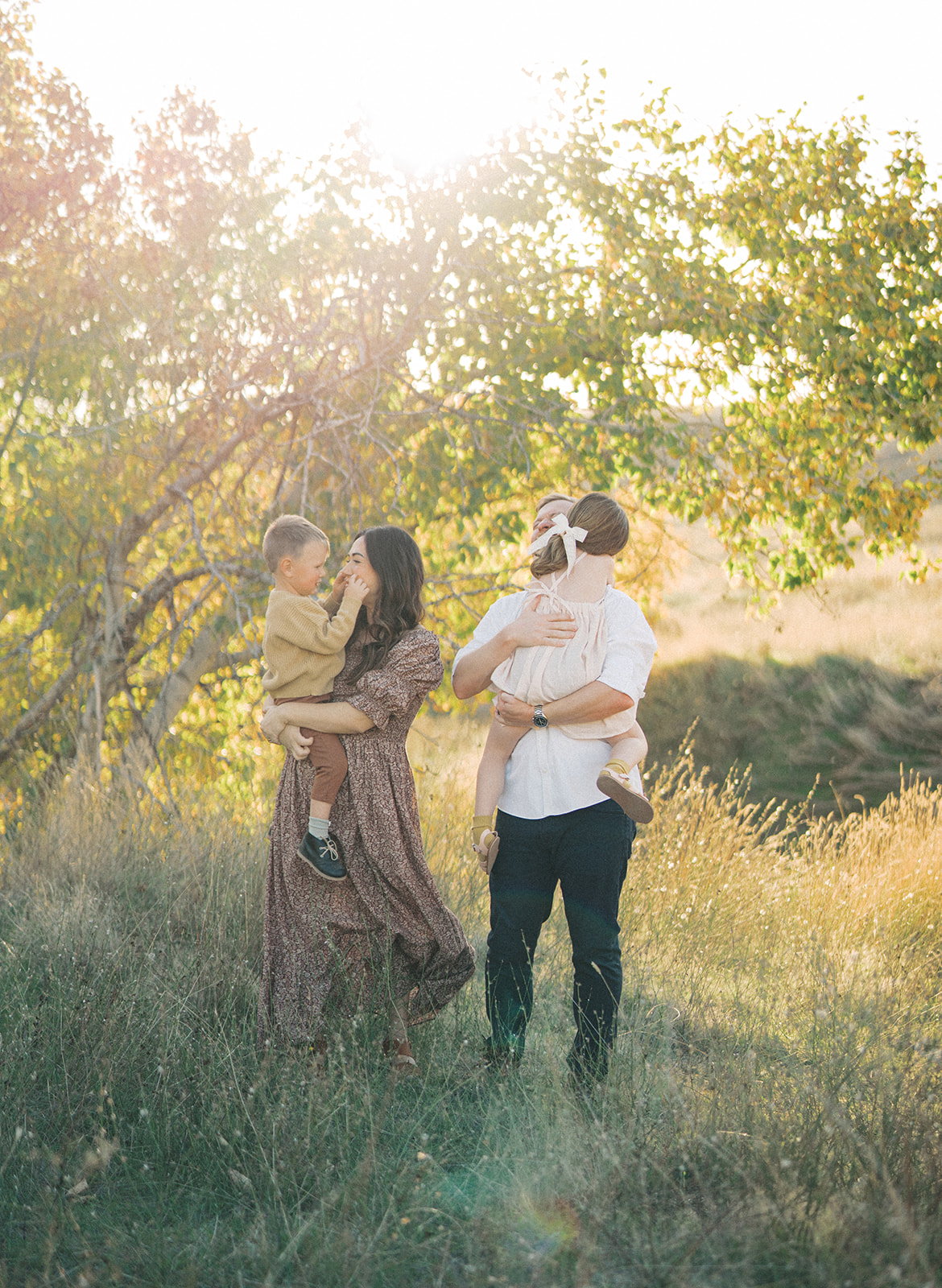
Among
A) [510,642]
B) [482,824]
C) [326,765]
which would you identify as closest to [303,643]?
[326,765]

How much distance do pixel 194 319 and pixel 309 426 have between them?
0.98 metres

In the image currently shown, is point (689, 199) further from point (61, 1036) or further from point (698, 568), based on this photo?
point (698, 568)

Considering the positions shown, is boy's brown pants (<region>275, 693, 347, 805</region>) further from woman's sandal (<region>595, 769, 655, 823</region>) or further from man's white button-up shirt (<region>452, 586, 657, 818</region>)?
woman's sandal (<region>595, 769, 655, 823</region>)

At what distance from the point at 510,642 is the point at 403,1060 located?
1237 millimetres

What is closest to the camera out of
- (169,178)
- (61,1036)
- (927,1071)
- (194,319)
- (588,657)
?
(927,1071)

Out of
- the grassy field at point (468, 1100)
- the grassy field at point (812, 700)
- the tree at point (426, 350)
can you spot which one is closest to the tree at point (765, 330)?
the tree at point (426, 350)

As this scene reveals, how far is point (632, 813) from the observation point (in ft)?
9.09

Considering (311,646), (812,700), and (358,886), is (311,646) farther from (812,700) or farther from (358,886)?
(812,700)

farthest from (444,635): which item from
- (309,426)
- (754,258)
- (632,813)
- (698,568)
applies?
(698,568)

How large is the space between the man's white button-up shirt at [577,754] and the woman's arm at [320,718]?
0.46 meters

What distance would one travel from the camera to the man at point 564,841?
A: 9.44 ft

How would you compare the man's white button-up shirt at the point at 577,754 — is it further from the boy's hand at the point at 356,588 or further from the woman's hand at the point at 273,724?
the woman's hand at the point at 273,724

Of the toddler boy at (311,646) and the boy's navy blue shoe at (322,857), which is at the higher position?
the toddler boy at (311,646)

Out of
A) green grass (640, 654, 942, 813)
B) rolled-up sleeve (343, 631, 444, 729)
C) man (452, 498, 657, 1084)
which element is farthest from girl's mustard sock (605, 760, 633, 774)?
green grass (640, 654, 942, 813)
